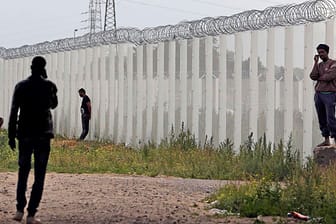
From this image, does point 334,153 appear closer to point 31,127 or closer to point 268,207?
point 268,207

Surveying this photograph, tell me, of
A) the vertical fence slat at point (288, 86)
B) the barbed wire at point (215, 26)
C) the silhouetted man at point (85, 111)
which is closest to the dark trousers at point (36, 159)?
the barbed wire at point (215, 26)

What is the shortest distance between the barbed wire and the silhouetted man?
1.77 metres

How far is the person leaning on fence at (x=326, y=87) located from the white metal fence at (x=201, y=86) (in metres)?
2.44

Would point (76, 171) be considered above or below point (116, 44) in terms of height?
below

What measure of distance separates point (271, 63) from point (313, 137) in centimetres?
218

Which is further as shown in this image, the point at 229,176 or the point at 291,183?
the point at 229,176

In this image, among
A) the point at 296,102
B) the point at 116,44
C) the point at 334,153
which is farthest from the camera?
the point at 116,44

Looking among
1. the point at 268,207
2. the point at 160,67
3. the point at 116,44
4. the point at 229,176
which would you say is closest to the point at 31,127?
the point at 268,207

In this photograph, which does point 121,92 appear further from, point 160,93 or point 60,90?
point 60,90

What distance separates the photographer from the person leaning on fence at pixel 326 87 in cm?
1443

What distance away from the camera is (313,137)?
17328 mm

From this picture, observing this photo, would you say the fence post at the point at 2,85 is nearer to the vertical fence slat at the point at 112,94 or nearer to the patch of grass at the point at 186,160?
the vertical fence slat at the point at 112,94

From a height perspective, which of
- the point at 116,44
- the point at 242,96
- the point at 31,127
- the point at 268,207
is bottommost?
the point at 268,207

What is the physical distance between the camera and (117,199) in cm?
1166
